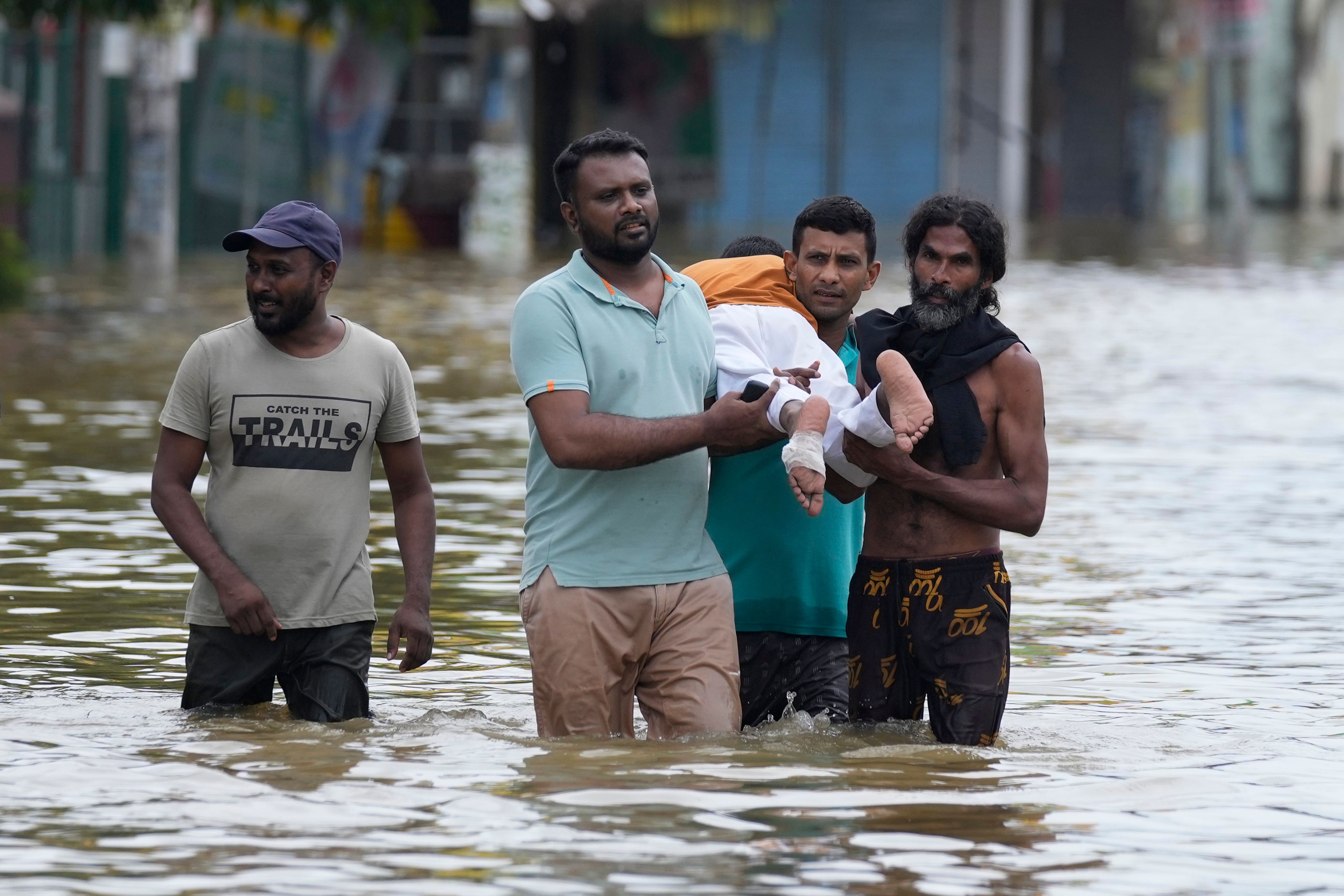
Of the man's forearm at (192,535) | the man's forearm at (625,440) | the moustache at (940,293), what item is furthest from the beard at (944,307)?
the man's forearm at (192,535)

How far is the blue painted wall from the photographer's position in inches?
1674

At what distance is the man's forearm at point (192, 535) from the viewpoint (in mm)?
5918

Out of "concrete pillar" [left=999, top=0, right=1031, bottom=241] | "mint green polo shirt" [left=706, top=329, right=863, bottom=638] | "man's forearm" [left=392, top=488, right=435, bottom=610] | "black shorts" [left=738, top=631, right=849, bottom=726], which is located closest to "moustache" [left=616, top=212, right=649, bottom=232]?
"mint green polo shirt" [left=706, top=329, right=863, bottom=638]

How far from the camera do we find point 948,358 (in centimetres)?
585

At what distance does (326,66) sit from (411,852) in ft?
101

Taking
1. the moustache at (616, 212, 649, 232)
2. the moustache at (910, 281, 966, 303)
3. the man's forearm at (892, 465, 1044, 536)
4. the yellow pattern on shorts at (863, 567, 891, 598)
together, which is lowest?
the yellow pattern on shorts at (863, 567, 891, 598)

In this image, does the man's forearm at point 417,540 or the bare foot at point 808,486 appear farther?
the man's forearm at point 417,540

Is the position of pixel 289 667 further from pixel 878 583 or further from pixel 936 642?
pixel 936 642

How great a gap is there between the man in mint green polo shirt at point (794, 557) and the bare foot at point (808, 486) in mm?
566

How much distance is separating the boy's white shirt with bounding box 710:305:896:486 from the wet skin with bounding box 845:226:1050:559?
0.18 ft

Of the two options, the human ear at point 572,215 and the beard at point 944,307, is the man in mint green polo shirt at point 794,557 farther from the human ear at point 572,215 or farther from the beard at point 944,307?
the human ear at point 572,215

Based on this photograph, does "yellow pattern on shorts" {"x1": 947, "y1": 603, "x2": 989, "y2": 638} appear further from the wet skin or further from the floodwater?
the floodwater

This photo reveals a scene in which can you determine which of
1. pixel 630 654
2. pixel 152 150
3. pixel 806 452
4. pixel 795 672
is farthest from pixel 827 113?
pixel 806 452

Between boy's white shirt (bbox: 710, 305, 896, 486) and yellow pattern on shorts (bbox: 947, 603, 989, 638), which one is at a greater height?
boy's white shirt (bbox: 710, 305, 896, 486)
